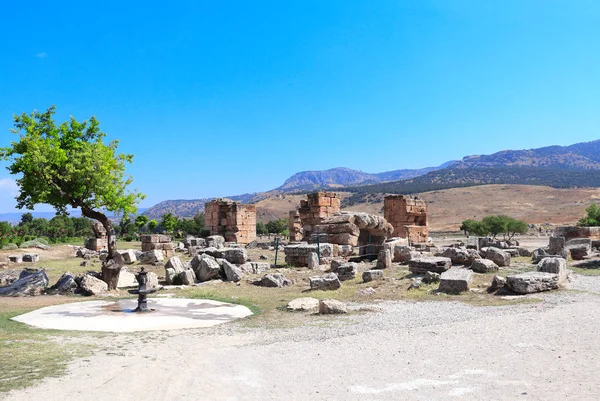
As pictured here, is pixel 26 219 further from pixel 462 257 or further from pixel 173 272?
pixel 462 257

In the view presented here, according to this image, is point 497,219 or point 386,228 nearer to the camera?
point 386,228

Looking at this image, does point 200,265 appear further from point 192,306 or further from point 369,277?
point 369,277

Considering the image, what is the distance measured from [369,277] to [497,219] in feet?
129

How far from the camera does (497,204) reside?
115m

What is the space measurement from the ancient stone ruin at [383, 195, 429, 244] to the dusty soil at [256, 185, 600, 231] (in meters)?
62.6

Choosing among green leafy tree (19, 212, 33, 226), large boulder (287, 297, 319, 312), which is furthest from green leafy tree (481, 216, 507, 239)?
green leafy tree (19, 212, 33, 226)

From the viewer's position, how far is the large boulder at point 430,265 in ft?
50.1

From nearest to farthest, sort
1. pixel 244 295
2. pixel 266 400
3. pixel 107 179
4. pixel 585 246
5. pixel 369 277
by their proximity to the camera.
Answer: pixel 266 400, pixel 244 295, pixel 369 277, pixel 107 179, pixel 585 246

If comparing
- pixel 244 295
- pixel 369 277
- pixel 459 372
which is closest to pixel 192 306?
pixel 244 295

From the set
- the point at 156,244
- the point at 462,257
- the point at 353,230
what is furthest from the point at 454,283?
the point at 156,244

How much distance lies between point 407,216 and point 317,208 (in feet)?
16.6

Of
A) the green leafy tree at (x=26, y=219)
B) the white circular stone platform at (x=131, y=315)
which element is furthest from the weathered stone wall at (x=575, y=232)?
the green leafy tree at (x=26, y=219)

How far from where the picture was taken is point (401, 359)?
686 cm

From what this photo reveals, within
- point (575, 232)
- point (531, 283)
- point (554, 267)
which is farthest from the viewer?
point (575, 232)
